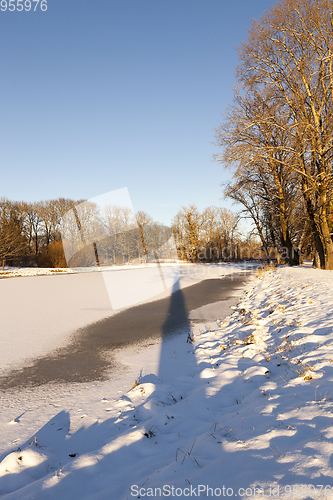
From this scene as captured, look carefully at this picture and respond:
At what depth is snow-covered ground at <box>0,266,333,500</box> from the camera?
74.7 inches

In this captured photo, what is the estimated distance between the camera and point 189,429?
2754 millimetres

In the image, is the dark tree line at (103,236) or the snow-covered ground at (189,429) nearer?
the snow-covered ground at (189,429)

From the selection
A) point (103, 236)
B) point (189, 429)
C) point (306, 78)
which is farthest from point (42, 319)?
point (103, 236)

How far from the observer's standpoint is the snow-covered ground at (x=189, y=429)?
74.7 inches

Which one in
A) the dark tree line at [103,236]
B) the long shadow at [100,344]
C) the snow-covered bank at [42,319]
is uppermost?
the dark tree line at [103,236]

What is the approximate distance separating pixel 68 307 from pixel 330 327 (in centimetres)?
877

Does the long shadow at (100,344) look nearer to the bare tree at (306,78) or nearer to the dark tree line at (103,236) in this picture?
the bare tree at (306,78)

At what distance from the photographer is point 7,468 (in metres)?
2.32

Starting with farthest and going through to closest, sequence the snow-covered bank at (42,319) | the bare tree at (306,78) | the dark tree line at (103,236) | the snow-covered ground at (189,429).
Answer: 1. the dark tree line at (103,236)
2. the bare tree at (306,78)
3. the snow-covered bank at (42,319)
4. the snow-covered ground at (189,429)

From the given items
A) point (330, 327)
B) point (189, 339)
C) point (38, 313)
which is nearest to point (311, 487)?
point (330, 327)

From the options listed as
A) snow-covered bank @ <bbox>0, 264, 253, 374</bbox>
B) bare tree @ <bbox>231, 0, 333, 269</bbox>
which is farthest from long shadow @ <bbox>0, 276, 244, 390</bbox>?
bare tree @ <bbox>231, 0, 333, 269</bbox>

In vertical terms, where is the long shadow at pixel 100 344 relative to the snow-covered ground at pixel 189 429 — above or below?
below

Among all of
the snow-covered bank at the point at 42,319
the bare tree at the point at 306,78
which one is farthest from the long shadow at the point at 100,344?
the bare tree at the point at 306,78

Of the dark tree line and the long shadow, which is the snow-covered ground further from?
the dark tree line
